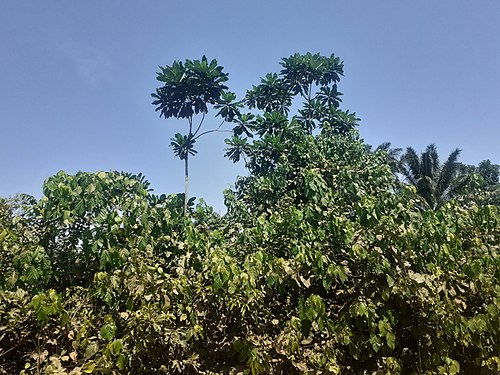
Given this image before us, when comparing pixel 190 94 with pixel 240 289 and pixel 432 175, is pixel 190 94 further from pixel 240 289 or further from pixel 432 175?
pixel 432 175

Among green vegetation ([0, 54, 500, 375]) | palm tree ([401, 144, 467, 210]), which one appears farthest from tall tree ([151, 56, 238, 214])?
palm tree ([401, 144, 467, 210])

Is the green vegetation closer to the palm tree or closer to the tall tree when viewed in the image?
the tall tree

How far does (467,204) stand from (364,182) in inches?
67.3

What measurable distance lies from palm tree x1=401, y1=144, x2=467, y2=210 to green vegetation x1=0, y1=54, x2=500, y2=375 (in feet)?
43.5

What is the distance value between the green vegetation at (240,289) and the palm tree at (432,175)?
522 inches

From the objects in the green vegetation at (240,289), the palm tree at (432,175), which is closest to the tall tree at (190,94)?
the green vegetation at (240,289)

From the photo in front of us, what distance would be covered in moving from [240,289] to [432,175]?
57.0 ft

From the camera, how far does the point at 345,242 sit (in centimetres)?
388

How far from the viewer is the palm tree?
17359 millimetres

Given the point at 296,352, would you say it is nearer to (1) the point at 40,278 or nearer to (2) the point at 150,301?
(2) the point at 150,301

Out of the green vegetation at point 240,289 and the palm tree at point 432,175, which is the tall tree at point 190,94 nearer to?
the green vegetation at point 240,289

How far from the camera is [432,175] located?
18.5 meters

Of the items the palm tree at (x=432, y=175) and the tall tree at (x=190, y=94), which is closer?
the tall tree at (x=190, y=94)

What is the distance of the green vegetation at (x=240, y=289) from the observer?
3.37 meters
